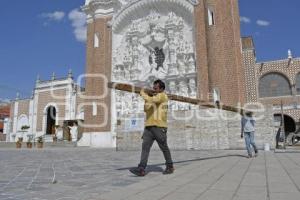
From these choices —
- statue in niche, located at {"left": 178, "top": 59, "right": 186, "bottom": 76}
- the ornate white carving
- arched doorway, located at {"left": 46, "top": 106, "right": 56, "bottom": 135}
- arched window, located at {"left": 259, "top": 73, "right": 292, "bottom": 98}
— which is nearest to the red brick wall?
the ornate white carving

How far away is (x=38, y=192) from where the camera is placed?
3545 mm

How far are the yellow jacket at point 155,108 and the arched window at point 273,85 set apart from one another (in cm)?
2607

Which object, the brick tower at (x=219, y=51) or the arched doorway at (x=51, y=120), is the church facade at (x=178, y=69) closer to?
the brick tower at (x=219, y=51)

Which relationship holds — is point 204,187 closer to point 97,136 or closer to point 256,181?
point 256,181

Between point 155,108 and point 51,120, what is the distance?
3192 centimetres

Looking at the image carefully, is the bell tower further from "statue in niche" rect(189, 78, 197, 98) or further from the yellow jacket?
the yellow jacket

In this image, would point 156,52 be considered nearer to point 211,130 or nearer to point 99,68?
point 99,68

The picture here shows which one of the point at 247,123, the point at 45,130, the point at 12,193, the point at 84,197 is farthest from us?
the point at 45,130

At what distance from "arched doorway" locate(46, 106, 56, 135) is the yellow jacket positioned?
31.2 metres

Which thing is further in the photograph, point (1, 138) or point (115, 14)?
point (1, 138)

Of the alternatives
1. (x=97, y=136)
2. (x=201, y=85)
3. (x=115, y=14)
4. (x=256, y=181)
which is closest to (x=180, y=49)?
(x=201, y=85)

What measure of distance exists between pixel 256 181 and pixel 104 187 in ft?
6.70

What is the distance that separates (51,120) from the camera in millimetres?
34938

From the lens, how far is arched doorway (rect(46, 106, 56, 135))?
114 ft
